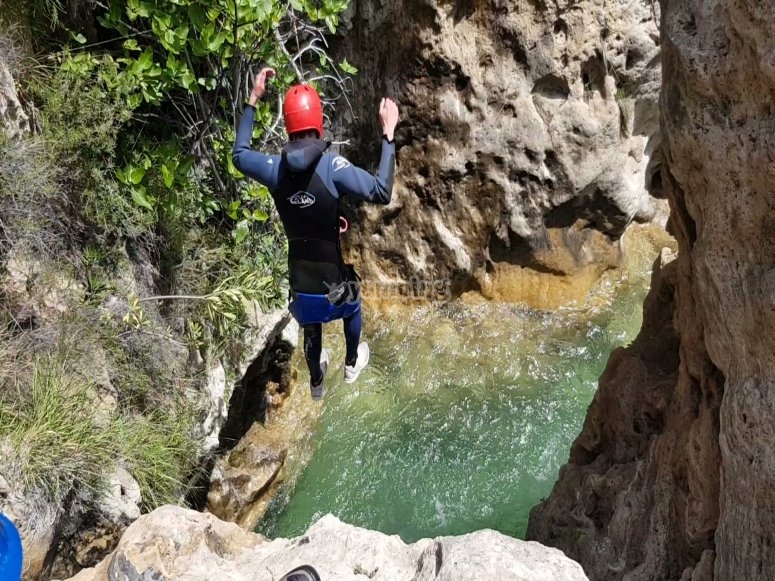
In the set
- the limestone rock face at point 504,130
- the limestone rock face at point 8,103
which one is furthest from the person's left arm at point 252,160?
the limestone rock face at point 504,130

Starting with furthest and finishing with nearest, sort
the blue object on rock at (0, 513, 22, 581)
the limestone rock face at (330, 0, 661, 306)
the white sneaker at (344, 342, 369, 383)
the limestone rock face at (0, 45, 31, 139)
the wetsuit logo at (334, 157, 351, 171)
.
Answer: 1. the limestone rock face at (330, 0, 661, 306)
2. the white sneaker at (344, 342, 369, 383)
3. the limestone rock face at (0, 45, 31, 139)
4. the wetsuit logo at (334, 157, 351, 171)
5. the blue object on rock at (0, 513, 22, 581)

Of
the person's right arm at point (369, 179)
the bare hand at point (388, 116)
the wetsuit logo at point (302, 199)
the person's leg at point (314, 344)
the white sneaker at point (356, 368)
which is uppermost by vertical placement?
the bare hand at point (388, 116)

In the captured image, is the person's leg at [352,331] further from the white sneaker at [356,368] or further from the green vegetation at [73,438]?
the green vegetation at [73,438]

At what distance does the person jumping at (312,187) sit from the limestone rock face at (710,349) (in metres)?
1.46

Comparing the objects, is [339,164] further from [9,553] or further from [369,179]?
[9,553]

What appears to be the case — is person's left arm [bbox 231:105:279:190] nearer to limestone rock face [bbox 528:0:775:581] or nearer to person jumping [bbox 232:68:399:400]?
person jumping [bbox 232:68:399:400]

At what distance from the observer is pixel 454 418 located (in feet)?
21.1

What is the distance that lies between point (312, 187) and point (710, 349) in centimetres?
216

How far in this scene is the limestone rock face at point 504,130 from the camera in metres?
6.62

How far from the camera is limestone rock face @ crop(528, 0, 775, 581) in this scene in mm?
2393

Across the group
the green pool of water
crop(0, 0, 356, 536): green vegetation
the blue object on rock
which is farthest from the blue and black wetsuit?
the green pool of water

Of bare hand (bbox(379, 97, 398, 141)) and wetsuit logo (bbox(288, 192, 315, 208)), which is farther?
wetsuit logo (bbox(288, 192, 315, 208))

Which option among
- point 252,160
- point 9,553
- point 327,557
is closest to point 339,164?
point 252,160

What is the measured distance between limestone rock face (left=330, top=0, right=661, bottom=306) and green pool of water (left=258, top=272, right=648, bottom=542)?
0.68 metres
